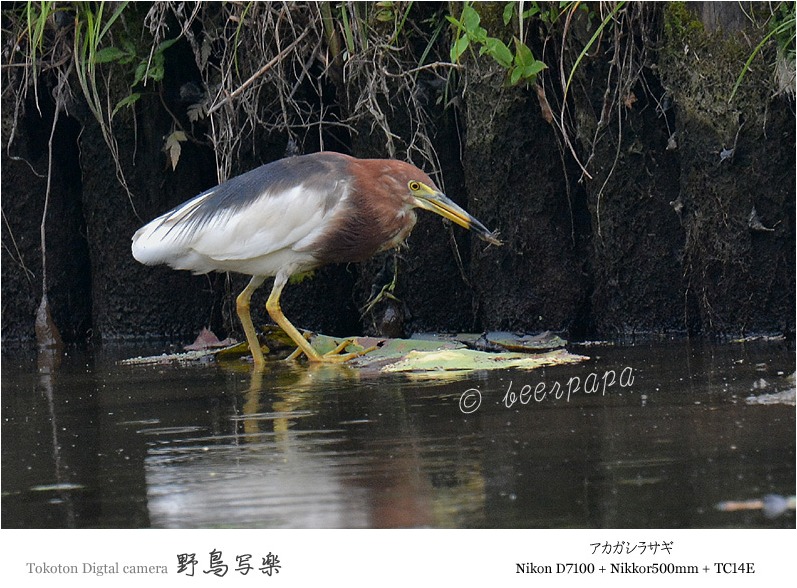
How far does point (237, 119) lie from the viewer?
7254 mm

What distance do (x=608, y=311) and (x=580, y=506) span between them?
4011mm

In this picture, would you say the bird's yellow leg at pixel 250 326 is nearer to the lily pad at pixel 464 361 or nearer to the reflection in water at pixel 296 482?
the lily pad at pixel 464 361

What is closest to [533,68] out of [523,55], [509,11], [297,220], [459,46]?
[523,55]

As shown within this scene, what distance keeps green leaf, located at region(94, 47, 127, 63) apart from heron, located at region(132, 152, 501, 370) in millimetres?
1322

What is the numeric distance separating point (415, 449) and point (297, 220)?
8.68 ft

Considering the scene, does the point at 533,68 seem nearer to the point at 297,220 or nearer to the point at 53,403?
the point at 297,220

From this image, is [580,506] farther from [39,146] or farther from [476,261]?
[39,146]

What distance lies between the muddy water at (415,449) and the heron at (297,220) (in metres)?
0.94

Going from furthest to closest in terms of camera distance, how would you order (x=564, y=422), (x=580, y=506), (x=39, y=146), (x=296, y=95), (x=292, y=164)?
(x=39, y=146), (x=296, y=95), (x=292, y=164), (x=564, y=422), (x=580, y=506)

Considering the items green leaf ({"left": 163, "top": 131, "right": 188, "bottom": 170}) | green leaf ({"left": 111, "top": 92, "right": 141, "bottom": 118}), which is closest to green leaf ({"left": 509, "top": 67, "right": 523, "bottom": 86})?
green leaf ({"left": 163, "top": 131, "right": 188, "bottom": 170})

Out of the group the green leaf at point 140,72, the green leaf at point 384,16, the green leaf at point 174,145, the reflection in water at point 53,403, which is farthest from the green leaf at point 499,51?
the reflection in water at point 53,403

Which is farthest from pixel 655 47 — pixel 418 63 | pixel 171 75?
pixel 171 75

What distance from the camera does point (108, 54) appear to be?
722 cm

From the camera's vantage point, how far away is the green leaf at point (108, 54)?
7.19 m
